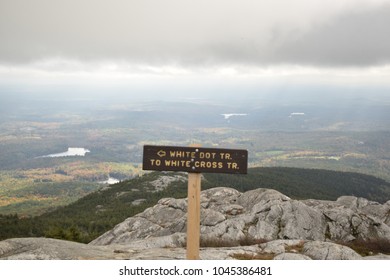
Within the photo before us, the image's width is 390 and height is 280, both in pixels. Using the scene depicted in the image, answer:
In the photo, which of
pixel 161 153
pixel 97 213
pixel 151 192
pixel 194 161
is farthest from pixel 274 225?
pixel 151 192

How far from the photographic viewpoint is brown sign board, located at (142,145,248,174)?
15.1 m

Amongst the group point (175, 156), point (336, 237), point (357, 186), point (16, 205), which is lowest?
point (16, 205)

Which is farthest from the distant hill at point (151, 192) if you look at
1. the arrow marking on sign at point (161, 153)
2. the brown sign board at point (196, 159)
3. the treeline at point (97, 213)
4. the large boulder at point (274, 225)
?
the arrow marking on sign at point (161, 153)

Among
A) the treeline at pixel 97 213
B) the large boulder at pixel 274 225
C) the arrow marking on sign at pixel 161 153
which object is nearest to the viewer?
the arrow marking on sign at pixel 161 153

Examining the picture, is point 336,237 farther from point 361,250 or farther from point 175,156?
point 175,156

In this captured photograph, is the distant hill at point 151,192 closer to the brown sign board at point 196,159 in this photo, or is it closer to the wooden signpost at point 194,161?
the wooden signpost at point 194,161

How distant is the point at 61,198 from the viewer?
198 meters

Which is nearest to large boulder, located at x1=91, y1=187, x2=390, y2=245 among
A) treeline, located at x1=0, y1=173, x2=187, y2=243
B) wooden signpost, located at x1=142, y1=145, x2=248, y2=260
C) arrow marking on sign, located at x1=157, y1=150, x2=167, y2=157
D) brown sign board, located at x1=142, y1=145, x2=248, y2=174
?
wooden signpost, located at x1=142, y1=145, x2=248, y2=260

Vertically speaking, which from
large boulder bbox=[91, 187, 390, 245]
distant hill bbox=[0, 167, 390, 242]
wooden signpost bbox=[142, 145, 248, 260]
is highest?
wooden signpost bbox=[142, 145, 248, 260]

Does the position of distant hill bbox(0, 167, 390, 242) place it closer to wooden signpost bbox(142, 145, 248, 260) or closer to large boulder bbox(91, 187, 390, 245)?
large boulder bbox(91, 187, 390, 245)

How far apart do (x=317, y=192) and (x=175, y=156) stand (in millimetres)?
141076

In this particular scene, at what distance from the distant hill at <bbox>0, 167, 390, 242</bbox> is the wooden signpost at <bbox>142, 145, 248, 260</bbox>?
178 ft

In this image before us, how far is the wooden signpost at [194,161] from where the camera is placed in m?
15.1
